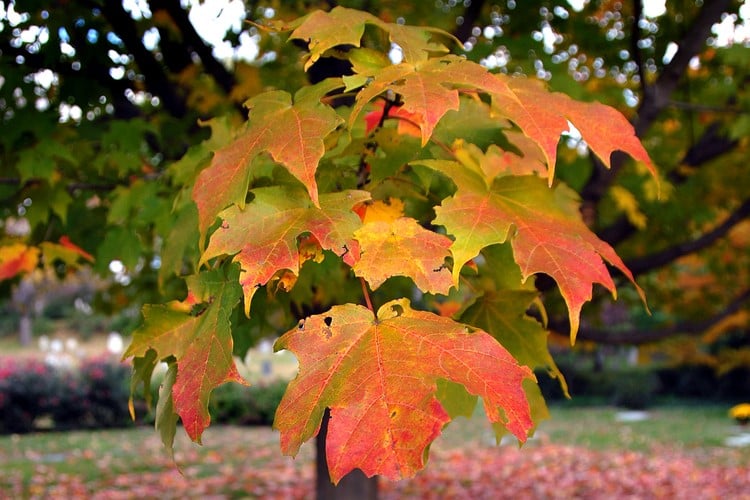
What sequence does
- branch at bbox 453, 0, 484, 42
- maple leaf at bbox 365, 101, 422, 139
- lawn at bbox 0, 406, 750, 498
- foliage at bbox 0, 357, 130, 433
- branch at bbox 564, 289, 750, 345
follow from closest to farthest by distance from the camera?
1. maple leaf at bbox 365, 101, 422, 139
2. branch at bbox 453, 0, 484, 42
3. branch at bbox 564, 289, 750, 345
4. lawn at bbox 0, 406, 750, 498
5. foliage at bbox 0, 357, 130, 433

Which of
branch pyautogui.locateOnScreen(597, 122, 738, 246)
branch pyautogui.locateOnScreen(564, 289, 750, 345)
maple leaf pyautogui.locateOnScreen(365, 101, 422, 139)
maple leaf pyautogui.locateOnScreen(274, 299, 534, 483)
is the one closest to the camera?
maple leaf pyautogui.locateOnScreen(274, 299, 534, 483)

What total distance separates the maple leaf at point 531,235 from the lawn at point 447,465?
6.89 meters

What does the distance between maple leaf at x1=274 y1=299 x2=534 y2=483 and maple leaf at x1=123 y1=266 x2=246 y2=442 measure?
4.9 inches

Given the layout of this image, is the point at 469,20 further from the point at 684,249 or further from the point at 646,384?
the point at 646,384

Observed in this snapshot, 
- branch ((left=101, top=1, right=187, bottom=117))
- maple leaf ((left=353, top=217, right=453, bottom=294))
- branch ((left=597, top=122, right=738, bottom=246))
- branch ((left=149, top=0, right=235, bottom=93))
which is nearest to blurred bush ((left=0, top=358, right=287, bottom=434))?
branch ((left=597, top=122, right=738, bottom=246))

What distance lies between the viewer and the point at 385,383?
995mm

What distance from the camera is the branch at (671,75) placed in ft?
11.5

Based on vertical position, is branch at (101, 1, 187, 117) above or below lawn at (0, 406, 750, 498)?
above

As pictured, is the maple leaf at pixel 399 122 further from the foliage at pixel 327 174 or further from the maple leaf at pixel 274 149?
the maple leaf at pixel 274 149

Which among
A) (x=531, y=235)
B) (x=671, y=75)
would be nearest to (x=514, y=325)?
(x=531, y=235)

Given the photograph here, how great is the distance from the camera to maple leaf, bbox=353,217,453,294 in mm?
1126

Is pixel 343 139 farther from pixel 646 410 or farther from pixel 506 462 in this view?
pixel 646 410

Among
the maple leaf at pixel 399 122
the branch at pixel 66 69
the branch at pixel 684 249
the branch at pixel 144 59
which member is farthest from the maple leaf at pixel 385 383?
the branch at pixel 684 249

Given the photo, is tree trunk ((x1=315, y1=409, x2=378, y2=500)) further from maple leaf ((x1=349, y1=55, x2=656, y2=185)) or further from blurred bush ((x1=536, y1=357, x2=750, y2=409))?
blurred bush ((x1=536, y1=357, x2=750, y2=409))
